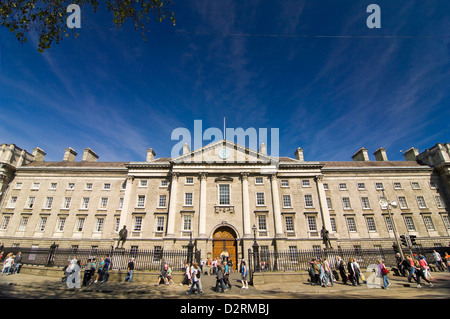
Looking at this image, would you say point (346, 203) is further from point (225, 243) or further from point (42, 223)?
point (42, 223)

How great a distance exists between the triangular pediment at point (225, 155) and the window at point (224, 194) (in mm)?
3739

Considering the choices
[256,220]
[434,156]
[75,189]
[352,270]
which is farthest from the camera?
[434,156]


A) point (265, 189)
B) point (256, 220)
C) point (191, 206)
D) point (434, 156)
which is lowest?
point (256, 220)

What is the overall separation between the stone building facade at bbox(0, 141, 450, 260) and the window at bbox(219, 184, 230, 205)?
147mm

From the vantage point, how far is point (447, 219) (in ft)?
109

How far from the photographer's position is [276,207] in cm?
2966

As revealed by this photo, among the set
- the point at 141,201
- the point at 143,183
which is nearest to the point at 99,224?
the point at 141,201

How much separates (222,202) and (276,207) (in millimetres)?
7652

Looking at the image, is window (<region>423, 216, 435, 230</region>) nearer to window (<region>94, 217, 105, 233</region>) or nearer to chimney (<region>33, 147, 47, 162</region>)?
window (<region>94, 217, 105, 233</region>)

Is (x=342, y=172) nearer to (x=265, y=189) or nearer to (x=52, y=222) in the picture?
(x=265, y=189)

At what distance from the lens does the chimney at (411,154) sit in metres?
→ 41.2

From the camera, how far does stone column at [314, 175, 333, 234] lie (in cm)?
2950
